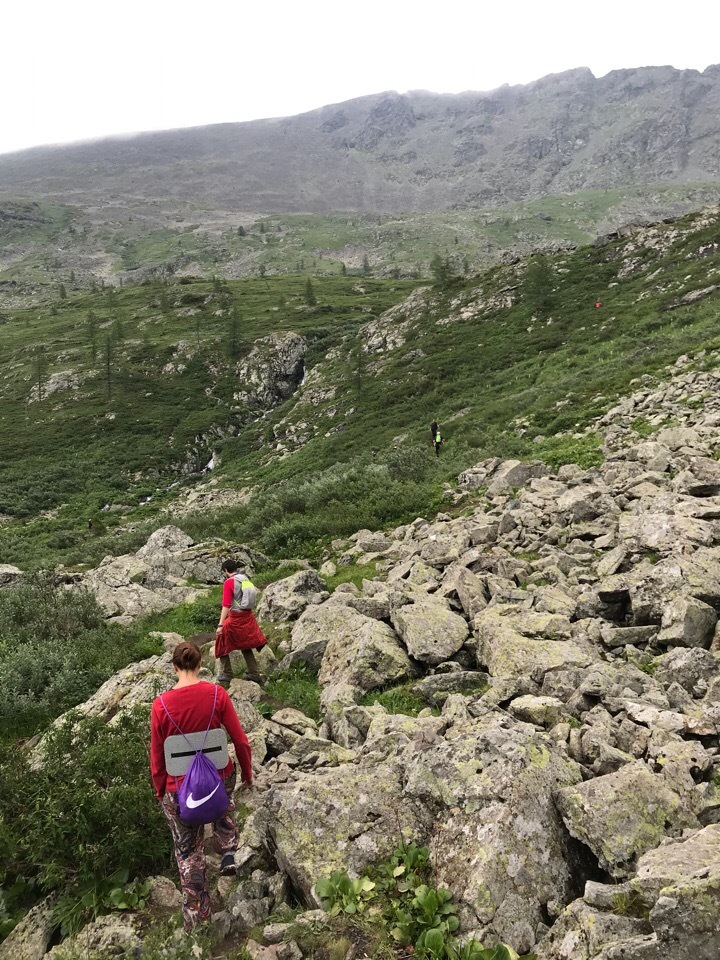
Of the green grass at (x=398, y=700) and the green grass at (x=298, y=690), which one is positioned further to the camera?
the green grass at (x=298, y=690)

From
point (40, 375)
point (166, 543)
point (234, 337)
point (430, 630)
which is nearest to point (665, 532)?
point (430, 630)

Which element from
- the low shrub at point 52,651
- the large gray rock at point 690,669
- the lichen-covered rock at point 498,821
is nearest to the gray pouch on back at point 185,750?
the lichen-covered rock at point 498,821

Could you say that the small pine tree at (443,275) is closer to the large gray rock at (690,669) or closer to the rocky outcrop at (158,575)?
the rocky outcrop at (158,575)

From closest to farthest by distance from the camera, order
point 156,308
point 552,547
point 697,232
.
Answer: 1. point 552,547
2. point 697,232
3. point 156,308

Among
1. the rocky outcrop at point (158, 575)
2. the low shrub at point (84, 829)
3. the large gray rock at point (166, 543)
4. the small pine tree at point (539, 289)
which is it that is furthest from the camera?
the small pine tree at point (539, 289)

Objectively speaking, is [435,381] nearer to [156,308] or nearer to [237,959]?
[237,959]

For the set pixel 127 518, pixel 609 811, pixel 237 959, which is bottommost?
pixel 127 518

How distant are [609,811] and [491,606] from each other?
492 cm

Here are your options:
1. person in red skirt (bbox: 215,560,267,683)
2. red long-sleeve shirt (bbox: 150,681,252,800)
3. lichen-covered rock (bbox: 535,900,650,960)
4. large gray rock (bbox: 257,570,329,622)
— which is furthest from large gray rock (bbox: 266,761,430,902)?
large gray rock (bbox: 257,570,329,622)

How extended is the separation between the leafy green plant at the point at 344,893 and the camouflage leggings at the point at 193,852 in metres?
1.20

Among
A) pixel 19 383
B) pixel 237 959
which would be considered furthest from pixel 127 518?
pixel 19 383

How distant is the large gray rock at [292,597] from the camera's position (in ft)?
40.8

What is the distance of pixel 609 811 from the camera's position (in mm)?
4223

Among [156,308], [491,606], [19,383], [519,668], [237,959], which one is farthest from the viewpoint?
[156,308]
